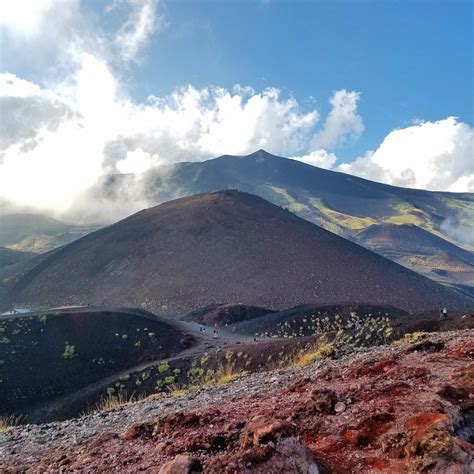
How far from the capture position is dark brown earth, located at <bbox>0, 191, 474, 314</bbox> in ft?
172

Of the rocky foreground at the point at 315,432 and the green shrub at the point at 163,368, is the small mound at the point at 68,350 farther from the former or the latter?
the rocky foreground at the point at 315,432

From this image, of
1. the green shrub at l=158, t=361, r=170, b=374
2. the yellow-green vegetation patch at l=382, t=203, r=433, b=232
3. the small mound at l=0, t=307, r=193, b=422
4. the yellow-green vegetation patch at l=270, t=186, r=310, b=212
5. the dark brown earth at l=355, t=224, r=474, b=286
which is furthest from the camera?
the yellow-green vegetation patch at l=382, t=203, r=433, b=232

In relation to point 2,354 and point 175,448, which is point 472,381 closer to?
point 175,448

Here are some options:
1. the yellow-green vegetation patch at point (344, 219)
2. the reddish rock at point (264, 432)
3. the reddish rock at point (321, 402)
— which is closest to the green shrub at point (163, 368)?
the reddish rock at point (321, 402)

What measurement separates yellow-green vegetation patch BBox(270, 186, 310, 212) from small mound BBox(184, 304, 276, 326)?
117m

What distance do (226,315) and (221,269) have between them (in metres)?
18.0

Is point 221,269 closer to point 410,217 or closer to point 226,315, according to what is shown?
point 226,315

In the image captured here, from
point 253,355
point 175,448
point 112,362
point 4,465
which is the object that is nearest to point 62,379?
point 112,362

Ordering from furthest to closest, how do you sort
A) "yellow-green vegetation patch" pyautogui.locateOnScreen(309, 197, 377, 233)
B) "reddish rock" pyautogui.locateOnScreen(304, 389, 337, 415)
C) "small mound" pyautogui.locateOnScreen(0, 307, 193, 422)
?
"yellow-green vegetation patch" pyautogui.locateOnScreen(309, 197, 377, 233) → "small mound" pyautogui.locateOnScreen(0, 307, 193, 422) → "reddish rock" pyautogui.locateOnScreen(304, 389, 337, 415)

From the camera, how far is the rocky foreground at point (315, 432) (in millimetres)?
3709

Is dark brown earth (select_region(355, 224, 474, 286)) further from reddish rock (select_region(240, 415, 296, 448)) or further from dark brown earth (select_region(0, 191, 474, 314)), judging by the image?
reddish rock (select_region(240, 415, 296, 448))

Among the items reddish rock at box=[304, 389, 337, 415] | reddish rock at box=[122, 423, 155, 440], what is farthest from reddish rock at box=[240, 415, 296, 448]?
reddish rock at box=[122, 423, 155, 440]

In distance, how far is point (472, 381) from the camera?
532 cm

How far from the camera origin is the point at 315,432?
4750 millimetres
